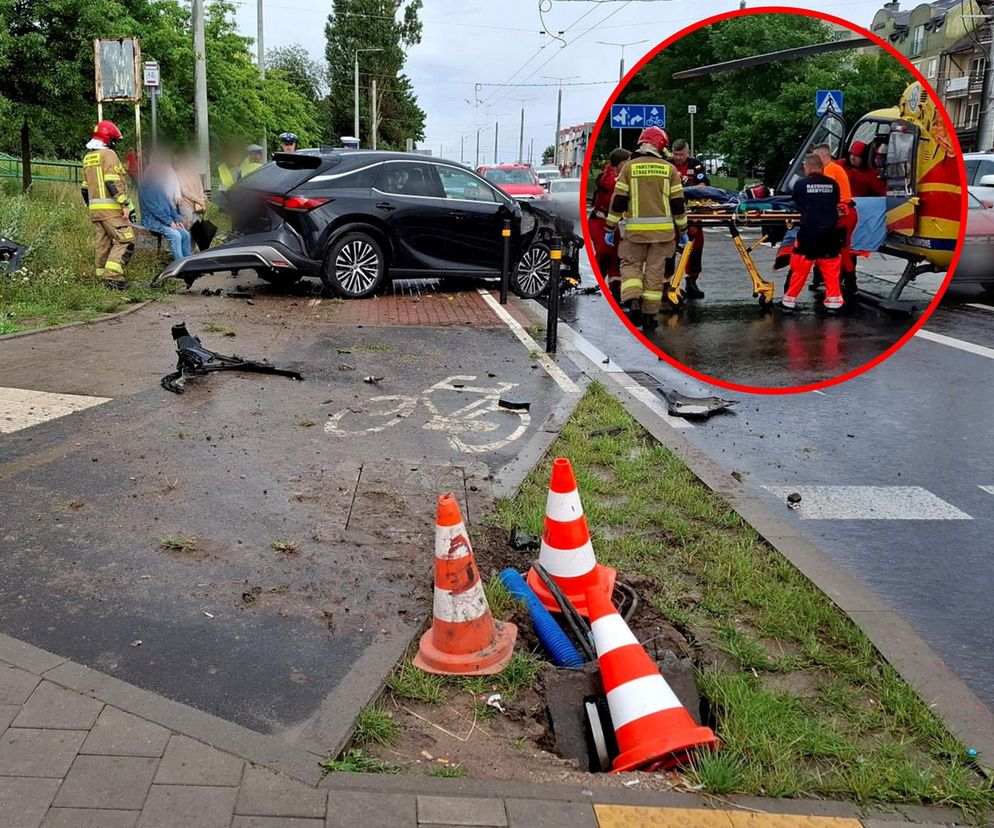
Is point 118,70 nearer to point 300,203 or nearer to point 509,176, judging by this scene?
point 300,203

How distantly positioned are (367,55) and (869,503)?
Result: 8760 centimetres

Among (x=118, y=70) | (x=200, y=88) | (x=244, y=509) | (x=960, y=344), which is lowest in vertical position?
(x=244, y=509)

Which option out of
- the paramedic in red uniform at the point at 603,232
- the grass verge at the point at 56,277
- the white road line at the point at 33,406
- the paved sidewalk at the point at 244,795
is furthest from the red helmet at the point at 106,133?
the paramedic in red uniform at the point at 603,232

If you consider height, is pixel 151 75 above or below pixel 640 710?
above

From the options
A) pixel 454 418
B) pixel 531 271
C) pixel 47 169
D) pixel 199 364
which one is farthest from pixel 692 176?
pixel 47 169

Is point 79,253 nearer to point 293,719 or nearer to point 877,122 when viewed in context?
point 293,719

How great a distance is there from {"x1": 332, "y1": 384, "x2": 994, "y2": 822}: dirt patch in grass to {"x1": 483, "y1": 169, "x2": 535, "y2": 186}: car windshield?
92.0 ft

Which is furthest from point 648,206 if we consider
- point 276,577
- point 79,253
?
point 79,253

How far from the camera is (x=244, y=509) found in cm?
502

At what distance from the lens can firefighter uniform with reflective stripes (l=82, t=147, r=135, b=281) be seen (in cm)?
1251

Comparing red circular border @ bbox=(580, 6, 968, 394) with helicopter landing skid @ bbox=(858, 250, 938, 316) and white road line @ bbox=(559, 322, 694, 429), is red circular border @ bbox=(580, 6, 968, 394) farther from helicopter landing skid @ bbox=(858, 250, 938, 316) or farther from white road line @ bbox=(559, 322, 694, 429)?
white road line @ bbox=(559, 322, 694, 429)

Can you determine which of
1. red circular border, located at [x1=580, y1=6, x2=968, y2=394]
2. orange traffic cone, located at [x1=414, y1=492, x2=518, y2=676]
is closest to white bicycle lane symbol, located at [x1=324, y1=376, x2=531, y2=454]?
orange traffic cone, located at [x1=414, y1=492, x2=518, y2=676]

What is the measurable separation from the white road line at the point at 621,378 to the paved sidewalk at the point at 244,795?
15.7 ft

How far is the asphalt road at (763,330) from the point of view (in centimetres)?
167
